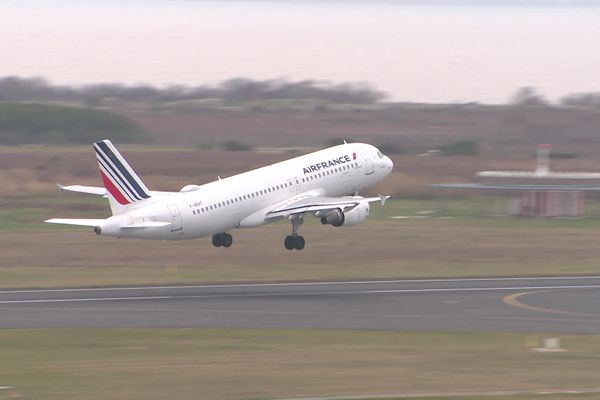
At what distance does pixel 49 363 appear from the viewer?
122 ft

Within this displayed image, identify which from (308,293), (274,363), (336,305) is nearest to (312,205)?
(308,293)

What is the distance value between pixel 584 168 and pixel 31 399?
296 ft

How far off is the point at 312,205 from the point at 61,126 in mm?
95637

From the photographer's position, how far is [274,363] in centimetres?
3728

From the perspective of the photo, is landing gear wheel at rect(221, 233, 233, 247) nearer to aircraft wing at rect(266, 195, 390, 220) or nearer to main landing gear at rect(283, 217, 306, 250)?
aircraft wing at rect(266, 195, 390, 220)

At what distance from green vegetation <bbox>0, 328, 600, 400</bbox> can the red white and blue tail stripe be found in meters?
15.4

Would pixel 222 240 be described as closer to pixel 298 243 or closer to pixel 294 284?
pixel 298 243

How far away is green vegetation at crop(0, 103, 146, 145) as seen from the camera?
15150 cm

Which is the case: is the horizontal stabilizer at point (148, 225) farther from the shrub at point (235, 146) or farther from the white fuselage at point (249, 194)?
the shrub at point (235, 146)

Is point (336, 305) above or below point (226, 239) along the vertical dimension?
below

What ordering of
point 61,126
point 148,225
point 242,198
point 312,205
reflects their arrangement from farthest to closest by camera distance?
point 61,126
point 312,205
point 242,198
point 148,225

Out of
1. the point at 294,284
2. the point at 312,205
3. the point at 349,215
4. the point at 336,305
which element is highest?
the point at 312,205

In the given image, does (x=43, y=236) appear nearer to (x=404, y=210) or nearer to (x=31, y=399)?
(x=404, y=210)

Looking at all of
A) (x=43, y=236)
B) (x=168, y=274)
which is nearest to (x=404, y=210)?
(x=43, y=236)
